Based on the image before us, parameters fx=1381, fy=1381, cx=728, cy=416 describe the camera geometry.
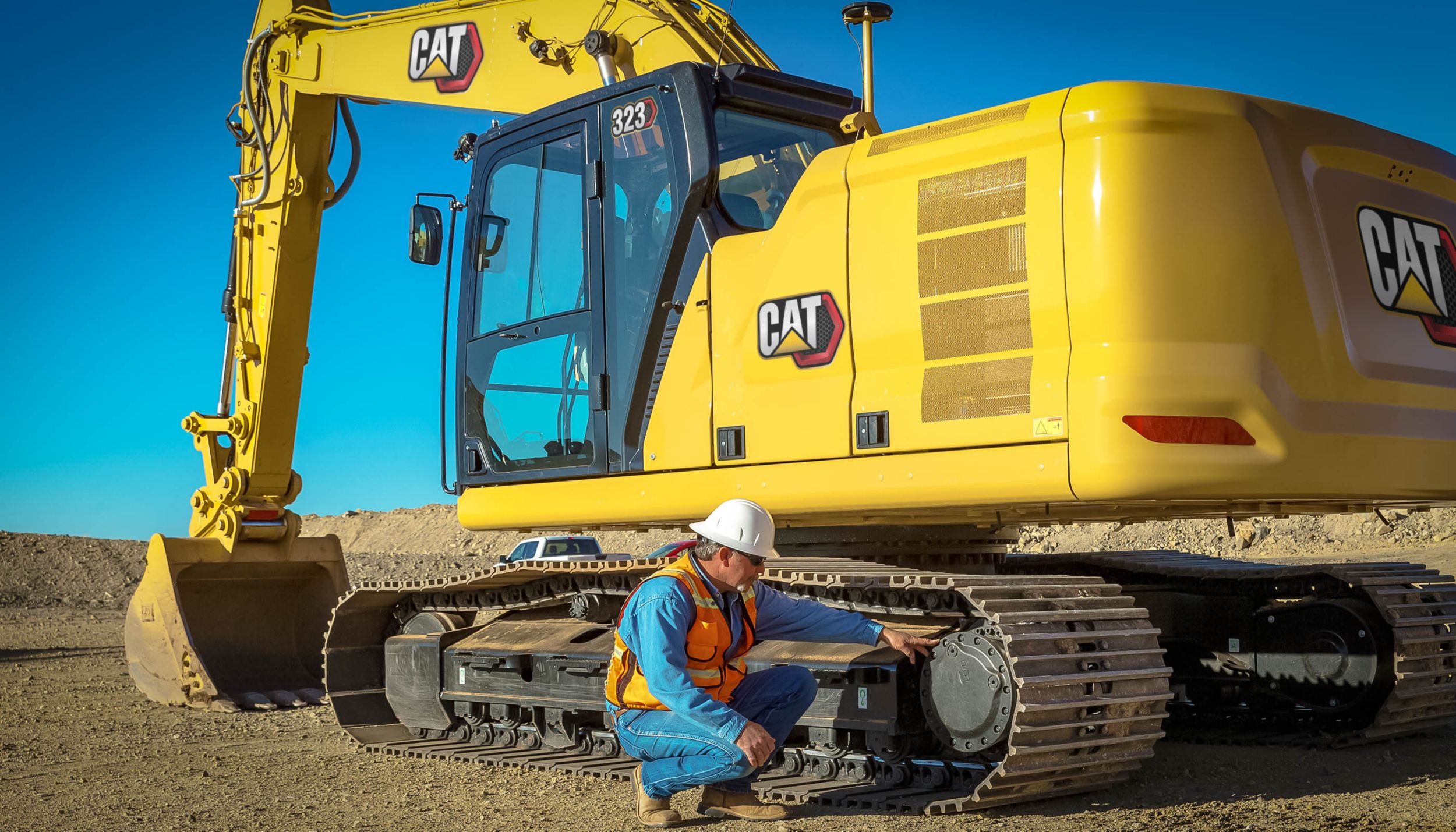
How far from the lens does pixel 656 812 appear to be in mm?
5559

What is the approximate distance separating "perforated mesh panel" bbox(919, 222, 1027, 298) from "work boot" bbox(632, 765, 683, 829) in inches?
93.5

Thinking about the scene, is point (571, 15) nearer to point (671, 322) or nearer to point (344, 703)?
point (671, 322)

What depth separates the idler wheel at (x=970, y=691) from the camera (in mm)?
5594

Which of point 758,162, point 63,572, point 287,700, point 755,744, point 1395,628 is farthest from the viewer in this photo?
point 63,572

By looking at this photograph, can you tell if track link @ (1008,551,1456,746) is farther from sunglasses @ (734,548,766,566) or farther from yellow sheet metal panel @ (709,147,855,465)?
sunglasses @ (734,548,766,566)

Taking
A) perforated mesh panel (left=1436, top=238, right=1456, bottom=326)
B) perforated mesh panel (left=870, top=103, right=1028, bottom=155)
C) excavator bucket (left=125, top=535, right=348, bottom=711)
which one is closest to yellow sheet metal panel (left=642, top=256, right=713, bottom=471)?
perforated mesh panel (left=870, top=103, right=1028, bottom=155)

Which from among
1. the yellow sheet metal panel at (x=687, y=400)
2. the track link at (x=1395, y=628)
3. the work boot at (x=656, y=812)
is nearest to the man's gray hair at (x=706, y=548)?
the work boot at (x=656, y=812)

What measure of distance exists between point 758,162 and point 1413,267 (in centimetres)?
313

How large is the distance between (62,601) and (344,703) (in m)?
24.1

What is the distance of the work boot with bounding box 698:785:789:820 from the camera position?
5609 mm

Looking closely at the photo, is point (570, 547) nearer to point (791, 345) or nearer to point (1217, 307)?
point (791, 345)

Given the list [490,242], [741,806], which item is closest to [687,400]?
[490,242]

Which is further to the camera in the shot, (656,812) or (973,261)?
(973,261)

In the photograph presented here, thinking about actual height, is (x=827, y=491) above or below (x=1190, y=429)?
below
